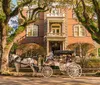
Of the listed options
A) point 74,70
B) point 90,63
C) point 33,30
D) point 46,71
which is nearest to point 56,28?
point 33,30

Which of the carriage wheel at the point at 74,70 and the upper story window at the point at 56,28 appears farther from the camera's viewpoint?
the upper story window at the point at 56,28

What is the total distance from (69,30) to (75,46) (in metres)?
2.98

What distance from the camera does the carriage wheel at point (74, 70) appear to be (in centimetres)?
1993

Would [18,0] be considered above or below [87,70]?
above

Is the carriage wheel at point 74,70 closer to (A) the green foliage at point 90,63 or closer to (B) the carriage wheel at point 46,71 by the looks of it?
(B) the carriage wheel at point 46,71

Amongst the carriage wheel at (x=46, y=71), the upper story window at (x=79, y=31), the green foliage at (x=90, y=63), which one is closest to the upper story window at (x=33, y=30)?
the upper story window at (x=79, y=31)

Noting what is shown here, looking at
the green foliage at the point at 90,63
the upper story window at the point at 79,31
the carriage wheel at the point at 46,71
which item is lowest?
the carriage wheel at the point at 46,71

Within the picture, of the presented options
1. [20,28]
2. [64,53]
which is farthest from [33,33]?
[20,28]

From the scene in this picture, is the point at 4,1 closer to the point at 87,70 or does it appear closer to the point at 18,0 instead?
the point at 18,0

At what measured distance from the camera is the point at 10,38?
24.2 meters

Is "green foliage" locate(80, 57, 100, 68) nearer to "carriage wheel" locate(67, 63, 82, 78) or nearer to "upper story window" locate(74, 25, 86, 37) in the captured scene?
"carriage wheel" locate(67, 63, 82, 78)

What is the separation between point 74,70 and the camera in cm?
2002

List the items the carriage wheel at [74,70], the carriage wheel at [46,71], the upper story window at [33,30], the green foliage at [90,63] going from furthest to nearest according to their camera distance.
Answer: the upper story window at [33,30] → the green foliage at [90,63] → the carriage wheel at [46,71] → the carriage wheel at [74,70]

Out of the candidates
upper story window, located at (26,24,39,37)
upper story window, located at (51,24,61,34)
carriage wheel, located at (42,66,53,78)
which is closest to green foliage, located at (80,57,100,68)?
carriage wheel, located at (42,66,53,78)
